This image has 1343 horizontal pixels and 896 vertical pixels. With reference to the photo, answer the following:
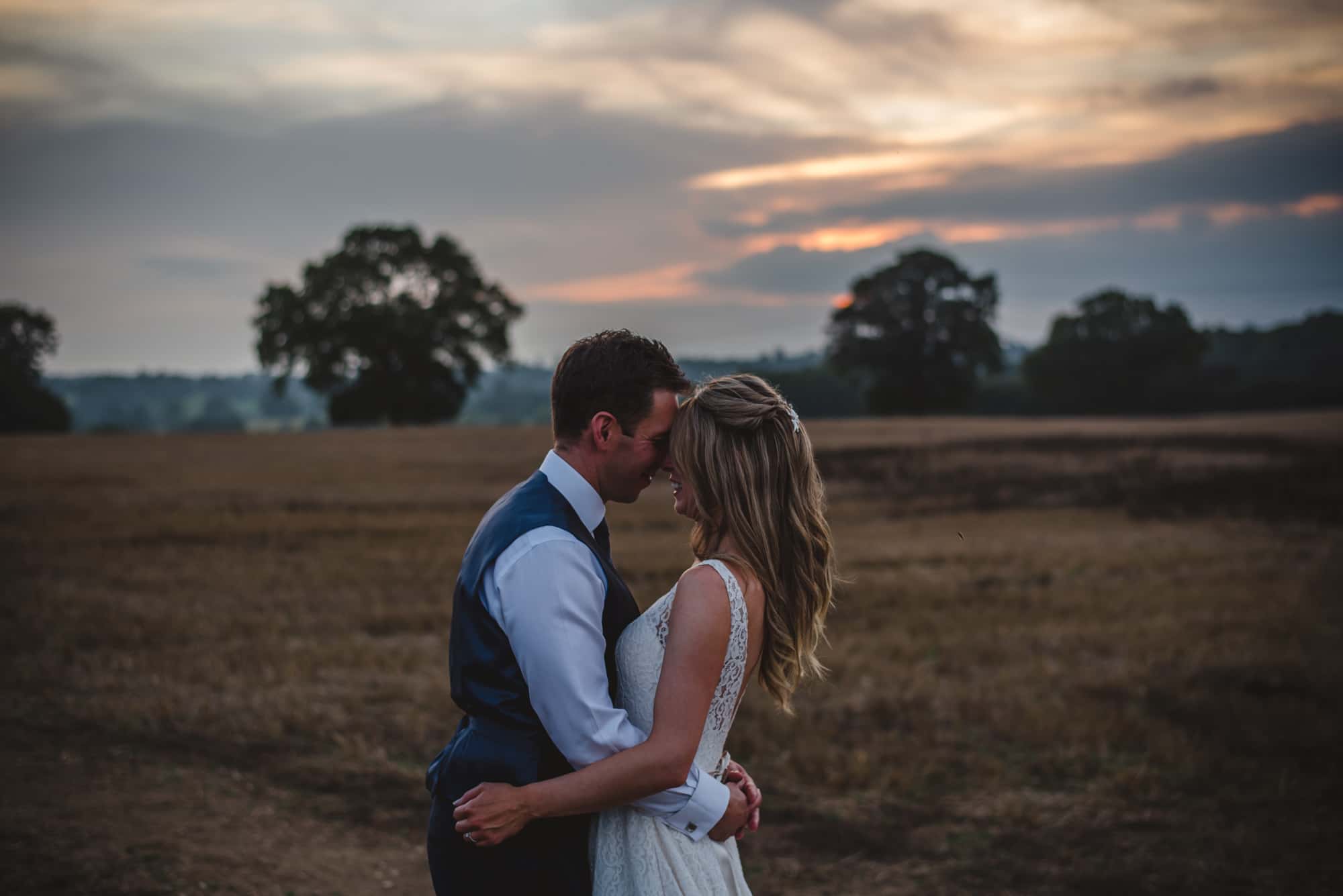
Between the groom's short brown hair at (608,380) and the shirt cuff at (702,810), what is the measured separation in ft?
3.24

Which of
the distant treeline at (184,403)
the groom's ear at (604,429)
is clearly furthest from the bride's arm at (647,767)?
the distant treeline at (184,403)

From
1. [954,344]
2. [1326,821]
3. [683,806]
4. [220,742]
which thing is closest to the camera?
[683,806]

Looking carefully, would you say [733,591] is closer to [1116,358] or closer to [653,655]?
[653,655]

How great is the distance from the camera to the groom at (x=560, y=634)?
2709 mm

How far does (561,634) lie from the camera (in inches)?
105

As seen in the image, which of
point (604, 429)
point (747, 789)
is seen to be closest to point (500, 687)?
point (604, 429)

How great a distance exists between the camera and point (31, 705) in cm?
909

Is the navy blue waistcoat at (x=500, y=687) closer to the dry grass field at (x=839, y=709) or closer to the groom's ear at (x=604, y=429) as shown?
the groom's ear at (x=604, y=429)

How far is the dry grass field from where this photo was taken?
650cm

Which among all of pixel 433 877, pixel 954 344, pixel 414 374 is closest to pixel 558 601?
pixel 433 877

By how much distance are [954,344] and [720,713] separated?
72805mm

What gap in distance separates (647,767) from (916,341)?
238 ft

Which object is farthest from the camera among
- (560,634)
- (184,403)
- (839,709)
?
(184,403)

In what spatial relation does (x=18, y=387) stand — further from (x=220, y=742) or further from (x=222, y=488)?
(x=220, y=742)
